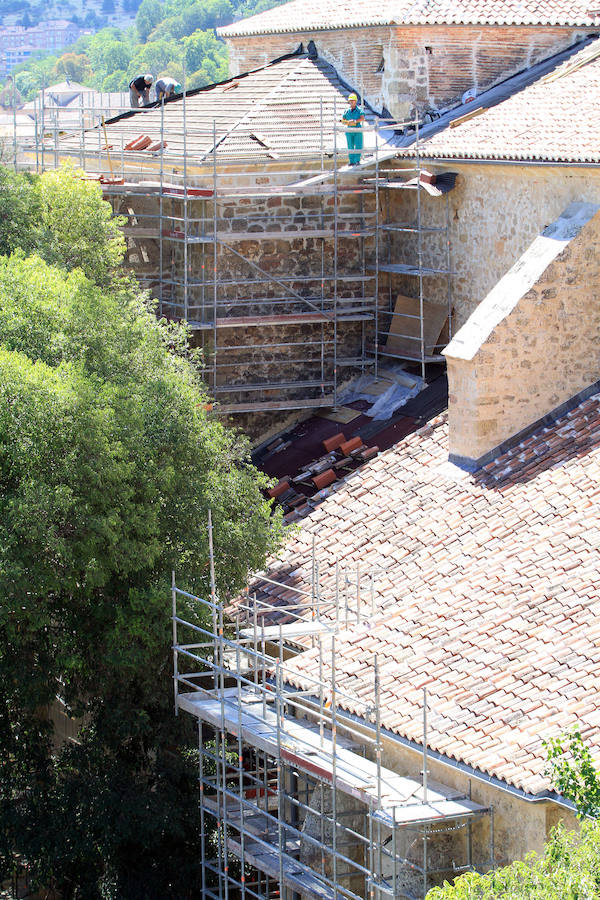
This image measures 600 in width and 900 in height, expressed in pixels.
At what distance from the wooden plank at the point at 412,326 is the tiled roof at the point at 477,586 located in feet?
7.17

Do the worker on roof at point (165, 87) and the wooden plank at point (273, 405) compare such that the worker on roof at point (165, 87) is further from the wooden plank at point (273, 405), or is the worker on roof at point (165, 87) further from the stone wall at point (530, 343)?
the stone wall at point (530, 343)

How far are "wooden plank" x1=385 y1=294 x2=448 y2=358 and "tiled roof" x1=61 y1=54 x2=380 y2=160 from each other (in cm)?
270

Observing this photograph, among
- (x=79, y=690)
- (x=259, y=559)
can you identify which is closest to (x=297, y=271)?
(x=259, y=559)

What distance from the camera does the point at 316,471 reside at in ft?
73.2

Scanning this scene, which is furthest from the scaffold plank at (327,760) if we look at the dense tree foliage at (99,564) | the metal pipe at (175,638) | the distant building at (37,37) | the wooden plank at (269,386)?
the distant building at (37,37)

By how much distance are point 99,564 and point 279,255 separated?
27.8 feet

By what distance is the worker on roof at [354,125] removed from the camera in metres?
23.6

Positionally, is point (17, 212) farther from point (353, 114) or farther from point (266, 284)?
point (353, 114)

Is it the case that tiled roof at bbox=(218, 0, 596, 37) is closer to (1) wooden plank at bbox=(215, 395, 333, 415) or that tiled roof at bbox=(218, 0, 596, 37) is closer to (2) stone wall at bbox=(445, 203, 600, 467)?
(2) stone wall at bbox=(445, 203, 600, 467)

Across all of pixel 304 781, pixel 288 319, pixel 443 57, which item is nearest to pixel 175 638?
pixel 304 781

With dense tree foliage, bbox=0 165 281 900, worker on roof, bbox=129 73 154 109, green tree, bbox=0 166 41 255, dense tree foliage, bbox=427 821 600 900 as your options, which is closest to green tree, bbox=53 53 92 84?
worker on roof, bbox=129 73 154 109

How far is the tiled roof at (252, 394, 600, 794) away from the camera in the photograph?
14.6 metres

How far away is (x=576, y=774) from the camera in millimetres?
12812

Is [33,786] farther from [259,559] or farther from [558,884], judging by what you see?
[558,884]
